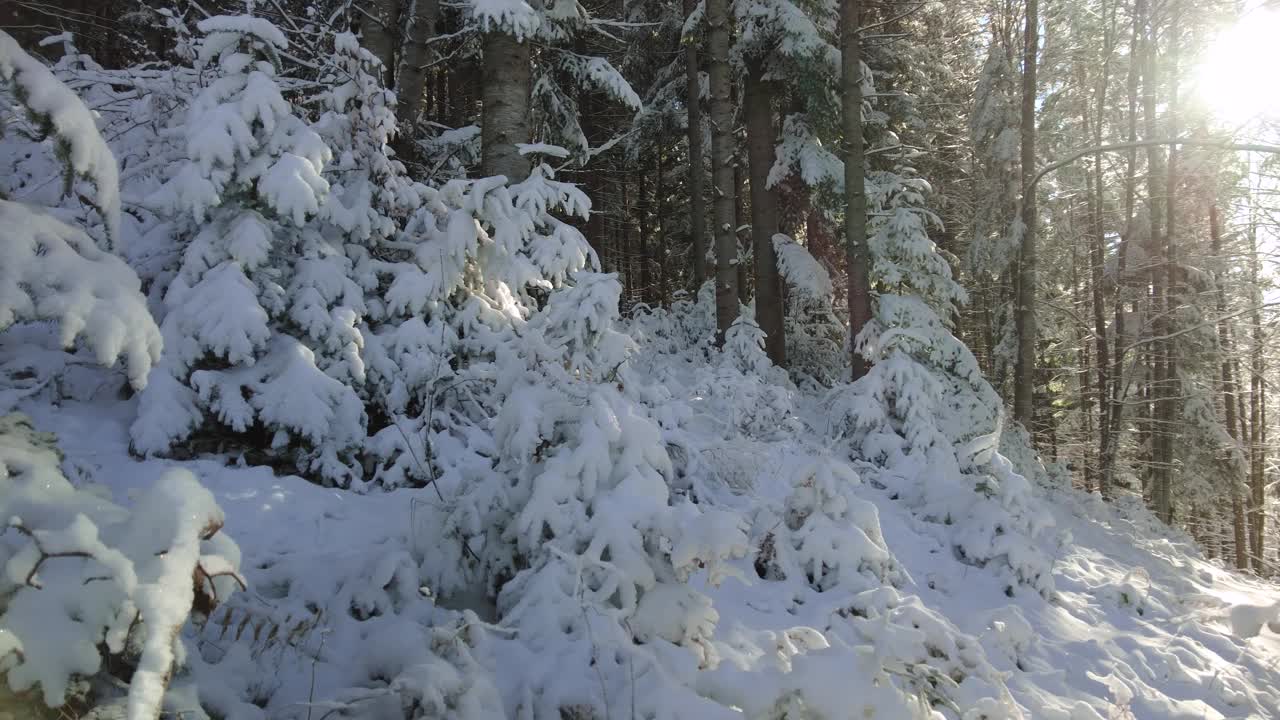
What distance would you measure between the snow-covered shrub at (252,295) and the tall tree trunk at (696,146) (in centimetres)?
973

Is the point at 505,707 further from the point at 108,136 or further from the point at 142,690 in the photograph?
the point at 108,136

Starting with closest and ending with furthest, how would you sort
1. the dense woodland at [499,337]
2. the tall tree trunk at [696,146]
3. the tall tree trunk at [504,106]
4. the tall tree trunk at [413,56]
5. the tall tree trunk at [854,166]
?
the dense woodland at [499,337] < the tall tree trunk at [504,106] < the tall tree trunk at [413,56] < the tall tree trunk at [854,166] < the tall tree trunk at [696,146]

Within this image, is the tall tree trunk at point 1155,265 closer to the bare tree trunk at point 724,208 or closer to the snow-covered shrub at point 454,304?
the bare tree trunk at point 724,208

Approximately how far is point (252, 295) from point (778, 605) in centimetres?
391

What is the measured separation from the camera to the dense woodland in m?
1.69

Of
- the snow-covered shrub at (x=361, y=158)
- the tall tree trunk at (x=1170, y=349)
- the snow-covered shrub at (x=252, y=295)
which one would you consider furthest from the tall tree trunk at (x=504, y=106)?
the tall tree trunk at (x=1170, y=349)

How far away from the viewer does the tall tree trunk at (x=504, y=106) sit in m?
6.51

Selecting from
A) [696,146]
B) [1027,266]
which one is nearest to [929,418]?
[1027,266]

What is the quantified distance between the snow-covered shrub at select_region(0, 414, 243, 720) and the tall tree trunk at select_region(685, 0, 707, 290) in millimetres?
12819

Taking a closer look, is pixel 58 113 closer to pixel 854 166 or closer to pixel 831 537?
pixel 831 537

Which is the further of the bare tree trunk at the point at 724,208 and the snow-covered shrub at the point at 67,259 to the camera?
the bare tree trunk at the point at 724,208

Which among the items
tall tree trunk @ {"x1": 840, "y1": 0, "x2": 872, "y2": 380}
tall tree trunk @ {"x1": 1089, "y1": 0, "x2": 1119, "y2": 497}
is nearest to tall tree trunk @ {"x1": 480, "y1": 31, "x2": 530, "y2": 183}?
tall tree trunk @ {"x1": 840, "y1": 0, "x2": 872, "y2": 380}

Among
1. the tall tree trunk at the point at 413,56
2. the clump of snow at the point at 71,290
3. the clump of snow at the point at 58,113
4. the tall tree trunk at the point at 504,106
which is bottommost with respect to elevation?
the clump of snow at the point at 71,290

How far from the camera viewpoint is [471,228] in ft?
16.1
